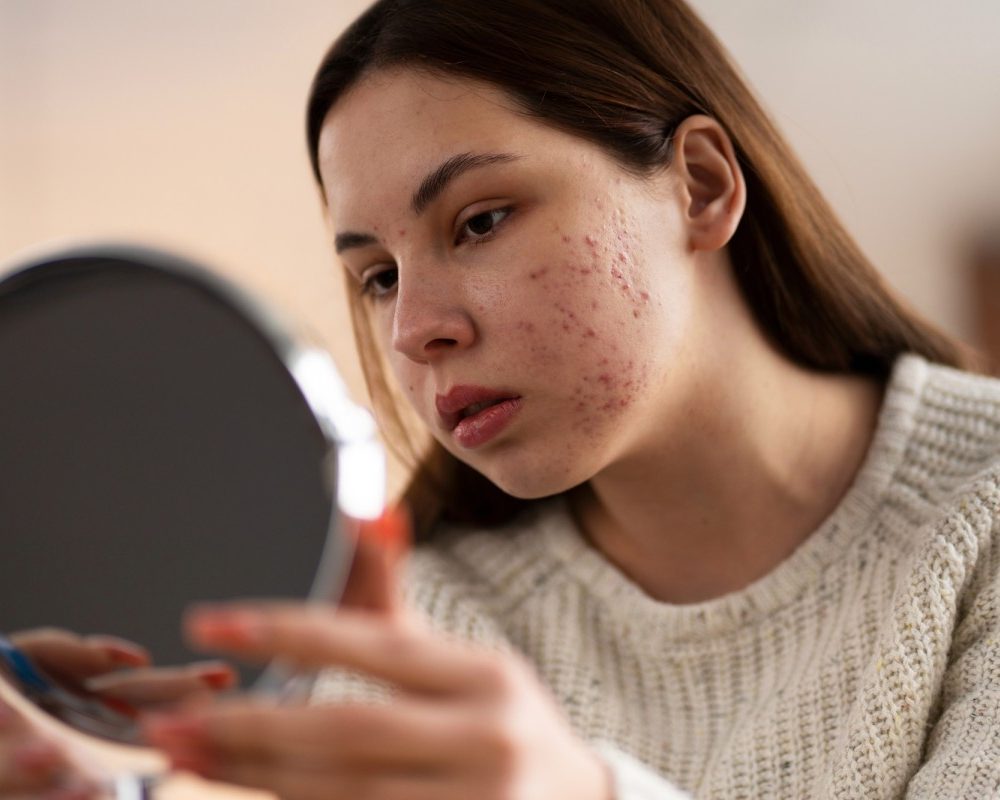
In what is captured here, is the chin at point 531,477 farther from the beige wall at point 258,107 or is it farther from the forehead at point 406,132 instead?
the beige wall at point 258,107

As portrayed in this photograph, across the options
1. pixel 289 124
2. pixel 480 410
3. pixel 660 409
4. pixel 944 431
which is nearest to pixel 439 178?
pixel 480 410

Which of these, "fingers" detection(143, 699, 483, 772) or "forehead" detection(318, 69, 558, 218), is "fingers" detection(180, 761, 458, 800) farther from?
"forehead" detection(318, 69, 558, 218)

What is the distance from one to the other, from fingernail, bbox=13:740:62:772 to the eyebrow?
0.40m

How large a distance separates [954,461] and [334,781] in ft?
2.34

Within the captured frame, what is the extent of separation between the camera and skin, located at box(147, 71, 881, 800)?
41 cm

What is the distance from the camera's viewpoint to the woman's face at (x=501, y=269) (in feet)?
2.56

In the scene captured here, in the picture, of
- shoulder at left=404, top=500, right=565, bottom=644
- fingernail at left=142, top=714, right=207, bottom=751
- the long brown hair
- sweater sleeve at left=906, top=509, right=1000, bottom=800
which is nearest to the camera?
fingernail at left=142, top=714, right=207, bottom=751

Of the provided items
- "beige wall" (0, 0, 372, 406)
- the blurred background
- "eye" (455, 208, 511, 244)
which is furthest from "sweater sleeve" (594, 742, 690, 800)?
"beige wall" (0, 0, 372, 406)

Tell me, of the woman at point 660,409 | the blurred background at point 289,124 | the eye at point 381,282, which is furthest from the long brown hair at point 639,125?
the blurred background at point 289,124

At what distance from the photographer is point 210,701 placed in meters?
0.44

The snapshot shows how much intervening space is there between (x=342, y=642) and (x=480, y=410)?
1.37 feet

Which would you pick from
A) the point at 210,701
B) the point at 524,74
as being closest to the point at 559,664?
the point at 524,74

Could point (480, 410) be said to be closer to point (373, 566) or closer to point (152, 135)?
point (373, 566)

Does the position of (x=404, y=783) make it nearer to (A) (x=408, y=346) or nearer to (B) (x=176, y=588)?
(B) (x=176, y=588)
